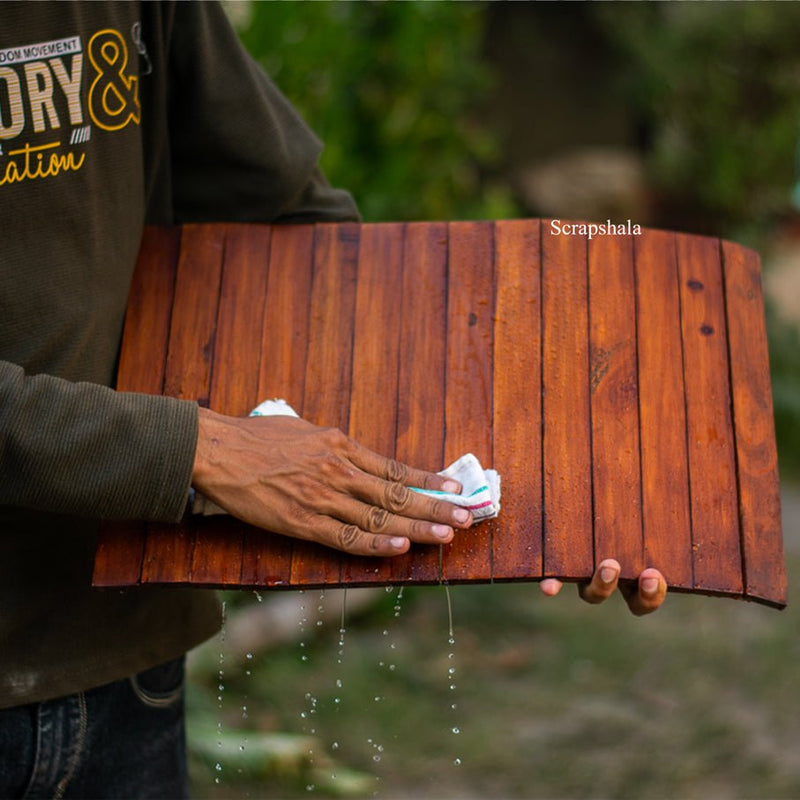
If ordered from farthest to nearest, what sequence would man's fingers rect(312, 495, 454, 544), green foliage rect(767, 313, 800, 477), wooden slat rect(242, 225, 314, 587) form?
green foliage rect(767, 313, 800, 477)
wooden slat rect(242, 225, 314, 587)
man's fingers rect(312, 495, 454, 544)

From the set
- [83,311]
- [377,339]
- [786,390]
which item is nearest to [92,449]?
[83,311]

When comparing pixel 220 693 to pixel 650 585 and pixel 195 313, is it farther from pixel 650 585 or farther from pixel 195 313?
pixel 650 585

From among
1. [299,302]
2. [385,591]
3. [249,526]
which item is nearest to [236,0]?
[385,591]

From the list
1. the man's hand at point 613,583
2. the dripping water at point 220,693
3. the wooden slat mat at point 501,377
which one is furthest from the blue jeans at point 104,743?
the man's hand at point 613,583

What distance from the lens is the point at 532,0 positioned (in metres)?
8.37

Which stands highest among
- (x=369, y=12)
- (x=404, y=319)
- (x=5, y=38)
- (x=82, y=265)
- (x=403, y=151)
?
(x=5, y=38)

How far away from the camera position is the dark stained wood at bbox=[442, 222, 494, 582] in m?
1.49

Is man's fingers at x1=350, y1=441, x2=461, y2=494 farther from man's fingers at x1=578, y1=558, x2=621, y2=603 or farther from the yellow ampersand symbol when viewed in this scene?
the yellow ampersand symbol

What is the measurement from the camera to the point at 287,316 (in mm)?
1711

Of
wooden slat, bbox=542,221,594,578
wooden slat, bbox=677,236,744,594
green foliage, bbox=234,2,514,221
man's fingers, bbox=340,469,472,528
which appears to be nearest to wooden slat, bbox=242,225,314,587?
man's fingers, bbox=340,469,472,528

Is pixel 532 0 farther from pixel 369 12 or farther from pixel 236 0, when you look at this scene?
pixel 236 0

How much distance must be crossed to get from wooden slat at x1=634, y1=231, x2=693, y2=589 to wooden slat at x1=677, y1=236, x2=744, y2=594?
1 cm

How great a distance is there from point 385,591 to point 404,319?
299 cm

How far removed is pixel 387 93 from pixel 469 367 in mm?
3660
